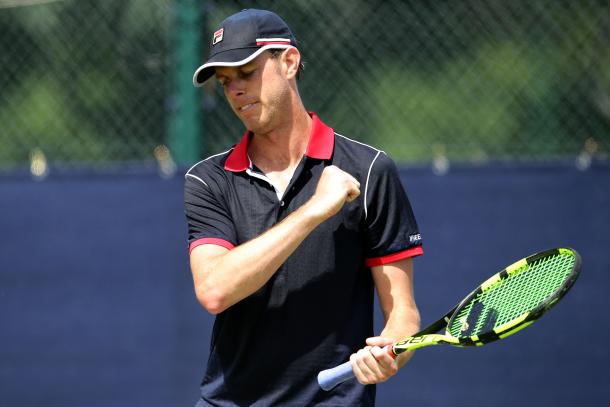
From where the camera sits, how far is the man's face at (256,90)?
3.01 metres

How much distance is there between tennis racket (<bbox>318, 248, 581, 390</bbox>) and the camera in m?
2.88

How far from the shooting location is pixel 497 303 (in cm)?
314

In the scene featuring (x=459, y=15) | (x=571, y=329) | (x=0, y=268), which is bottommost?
(x=571, y=329)

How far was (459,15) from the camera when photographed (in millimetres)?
4949

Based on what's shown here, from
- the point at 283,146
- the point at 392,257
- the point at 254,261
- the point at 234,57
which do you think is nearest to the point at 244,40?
the point at 234,57

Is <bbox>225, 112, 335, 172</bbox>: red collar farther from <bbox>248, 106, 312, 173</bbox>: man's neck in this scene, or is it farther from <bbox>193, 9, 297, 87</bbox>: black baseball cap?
<bbox>193, 9, 297, 87</bbox>: black baseball cap

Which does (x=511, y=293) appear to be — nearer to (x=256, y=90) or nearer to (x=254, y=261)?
(x=254, y=261)

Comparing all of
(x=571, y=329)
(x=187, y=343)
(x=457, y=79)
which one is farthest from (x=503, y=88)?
(x=187, y=343)

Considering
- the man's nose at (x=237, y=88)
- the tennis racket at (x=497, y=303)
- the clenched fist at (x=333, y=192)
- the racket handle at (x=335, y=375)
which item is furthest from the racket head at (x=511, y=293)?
the man's nose at (x=237, y=88)

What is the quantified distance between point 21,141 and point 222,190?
2.61 metres

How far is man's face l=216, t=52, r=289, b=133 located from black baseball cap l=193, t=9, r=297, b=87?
47 millimetres

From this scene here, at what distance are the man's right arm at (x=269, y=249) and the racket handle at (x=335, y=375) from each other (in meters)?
0.32

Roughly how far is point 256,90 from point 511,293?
1022 millimetres

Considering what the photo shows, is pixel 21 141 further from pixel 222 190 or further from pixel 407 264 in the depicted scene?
pixel 407 264
